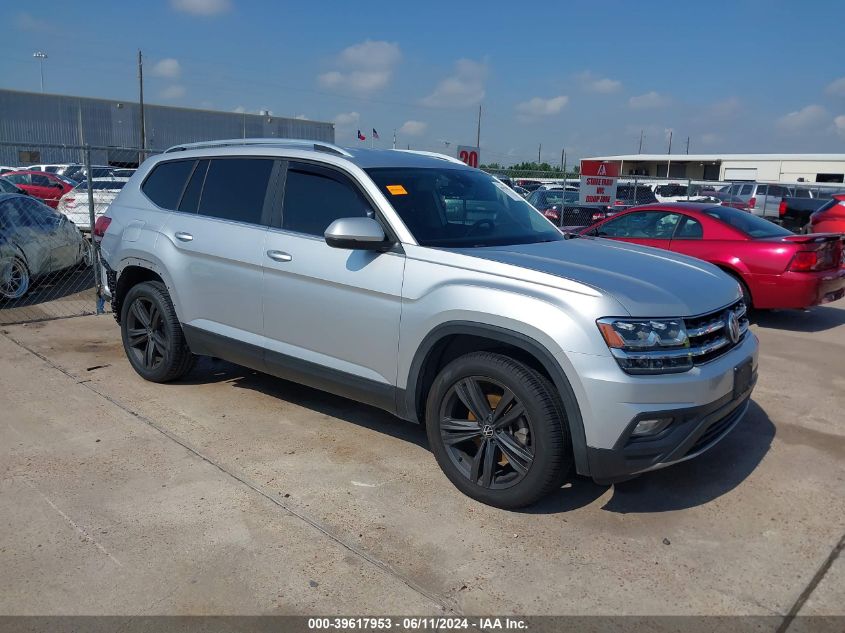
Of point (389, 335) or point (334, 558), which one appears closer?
point (334, 558)

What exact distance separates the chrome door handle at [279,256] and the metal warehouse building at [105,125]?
3946cm

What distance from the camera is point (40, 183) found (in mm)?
22406

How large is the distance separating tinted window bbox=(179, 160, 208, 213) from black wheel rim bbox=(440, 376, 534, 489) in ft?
8.88

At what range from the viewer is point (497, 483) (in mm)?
3779

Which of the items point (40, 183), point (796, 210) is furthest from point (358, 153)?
point (40, 183)

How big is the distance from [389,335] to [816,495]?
8.71ft

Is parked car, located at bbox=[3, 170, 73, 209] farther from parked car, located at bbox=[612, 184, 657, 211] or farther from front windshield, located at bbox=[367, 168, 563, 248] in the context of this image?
front windshield, located at bbox=[367, 168, 563, 248]

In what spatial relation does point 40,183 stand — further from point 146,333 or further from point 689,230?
point 689,230

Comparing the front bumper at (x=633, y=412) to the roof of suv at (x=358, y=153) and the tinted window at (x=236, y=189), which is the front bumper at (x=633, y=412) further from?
the tinted window at (x=236, y=189)

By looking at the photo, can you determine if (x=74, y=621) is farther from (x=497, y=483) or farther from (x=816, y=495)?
(x=816, y=495)

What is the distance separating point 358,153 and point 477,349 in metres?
1.61

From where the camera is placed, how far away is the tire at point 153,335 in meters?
5.44

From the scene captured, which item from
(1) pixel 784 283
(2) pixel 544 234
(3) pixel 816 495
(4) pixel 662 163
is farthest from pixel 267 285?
(4) pixel 662 163

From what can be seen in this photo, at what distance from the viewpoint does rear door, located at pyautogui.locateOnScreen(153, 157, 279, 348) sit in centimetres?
480
